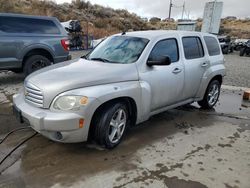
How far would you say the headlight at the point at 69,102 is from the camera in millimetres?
3158

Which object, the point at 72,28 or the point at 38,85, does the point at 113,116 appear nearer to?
the point at 38,85

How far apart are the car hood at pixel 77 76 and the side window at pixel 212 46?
237cm

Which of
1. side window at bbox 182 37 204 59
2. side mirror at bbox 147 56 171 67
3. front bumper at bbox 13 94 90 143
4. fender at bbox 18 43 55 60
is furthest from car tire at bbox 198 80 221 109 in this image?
fender at bbox 18 43 55 60

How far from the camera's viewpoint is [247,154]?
378 centimetres

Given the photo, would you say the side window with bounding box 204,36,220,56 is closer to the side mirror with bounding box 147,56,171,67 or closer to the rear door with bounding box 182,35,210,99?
the rear door with bounding box 182,35,210,99

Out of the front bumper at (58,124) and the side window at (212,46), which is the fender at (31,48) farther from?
the side window at (212,46)

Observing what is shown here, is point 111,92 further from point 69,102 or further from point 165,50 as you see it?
point 165,50

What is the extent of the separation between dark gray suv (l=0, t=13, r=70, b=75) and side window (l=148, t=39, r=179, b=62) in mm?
4407

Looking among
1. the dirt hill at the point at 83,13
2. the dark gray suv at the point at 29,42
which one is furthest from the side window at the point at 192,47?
the dirt hill at the point at 83,13

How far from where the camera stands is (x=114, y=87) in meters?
3.49

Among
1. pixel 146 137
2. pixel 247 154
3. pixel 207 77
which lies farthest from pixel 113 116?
pixel 207 77

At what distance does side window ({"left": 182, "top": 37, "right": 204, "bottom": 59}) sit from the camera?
4832 millimetres

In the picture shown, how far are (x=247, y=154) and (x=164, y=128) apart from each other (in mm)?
1428

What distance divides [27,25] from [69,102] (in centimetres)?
525
